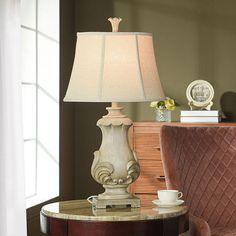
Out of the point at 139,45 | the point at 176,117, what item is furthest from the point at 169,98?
the point at 139,45

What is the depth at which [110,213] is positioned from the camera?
3.21 m

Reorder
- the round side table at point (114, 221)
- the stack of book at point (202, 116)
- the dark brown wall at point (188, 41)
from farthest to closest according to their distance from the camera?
1. the dark brown wall at point (188, 41)
2. the stack of book at point (202, 116)
3. the round side table at point (114, 221)

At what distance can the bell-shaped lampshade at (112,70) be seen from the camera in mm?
3150

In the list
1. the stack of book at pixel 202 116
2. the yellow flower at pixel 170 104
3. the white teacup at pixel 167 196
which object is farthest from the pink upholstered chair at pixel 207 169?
the yellow flower at pixel 170 104

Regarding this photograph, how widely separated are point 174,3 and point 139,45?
8.48 feet

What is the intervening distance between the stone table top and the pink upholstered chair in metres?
0.73

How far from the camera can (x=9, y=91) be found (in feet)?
13.4

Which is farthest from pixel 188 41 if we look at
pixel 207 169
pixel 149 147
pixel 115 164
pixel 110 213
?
pixel 110 213

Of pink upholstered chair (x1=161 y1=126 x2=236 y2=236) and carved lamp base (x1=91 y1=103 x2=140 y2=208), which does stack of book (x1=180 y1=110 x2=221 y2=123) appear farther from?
carved lamp base (x1=91 y1=103 x2=140 y2=208)

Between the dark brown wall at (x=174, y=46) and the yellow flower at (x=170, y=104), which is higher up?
the dark brown wall at (x=174, y=46)

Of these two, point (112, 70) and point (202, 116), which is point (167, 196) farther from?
point (202, 116)

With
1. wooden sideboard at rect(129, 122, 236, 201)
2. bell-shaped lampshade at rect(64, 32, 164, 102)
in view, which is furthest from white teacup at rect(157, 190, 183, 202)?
wooden sideboard at rect(129, 122, 236, 201)

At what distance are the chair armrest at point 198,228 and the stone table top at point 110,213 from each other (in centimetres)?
18

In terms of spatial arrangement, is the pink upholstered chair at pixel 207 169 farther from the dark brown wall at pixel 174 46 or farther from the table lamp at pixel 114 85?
the dark brown wall at pixel 174 46
